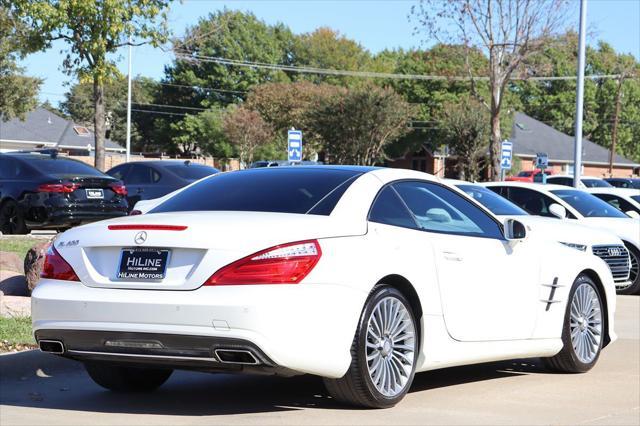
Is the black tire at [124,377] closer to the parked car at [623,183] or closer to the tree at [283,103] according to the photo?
the parked car at [623,183]

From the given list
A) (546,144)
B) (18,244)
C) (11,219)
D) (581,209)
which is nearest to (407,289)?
(18,244)

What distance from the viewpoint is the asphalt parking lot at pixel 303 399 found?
6527 millimetres

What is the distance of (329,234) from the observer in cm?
634

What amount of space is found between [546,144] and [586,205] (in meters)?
69.5

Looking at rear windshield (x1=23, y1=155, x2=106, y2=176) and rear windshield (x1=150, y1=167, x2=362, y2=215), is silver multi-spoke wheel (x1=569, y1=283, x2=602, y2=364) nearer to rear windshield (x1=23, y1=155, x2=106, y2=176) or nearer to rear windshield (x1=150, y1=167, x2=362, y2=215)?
rear windshield (x1=150, y1=167, x2=362, y2=215)

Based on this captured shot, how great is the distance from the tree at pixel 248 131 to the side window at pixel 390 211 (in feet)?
233

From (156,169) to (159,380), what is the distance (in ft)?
53.7

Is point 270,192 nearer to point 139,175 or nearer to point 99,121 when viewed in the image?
point 139,175

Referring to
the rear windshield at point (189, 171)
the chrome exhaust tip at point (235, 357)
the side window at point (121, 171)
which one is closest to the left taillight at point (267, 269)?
the chrome exhaust tip at point (235, 357)

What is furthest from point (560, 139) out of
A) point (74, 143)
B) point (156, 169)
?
point (156, 169)

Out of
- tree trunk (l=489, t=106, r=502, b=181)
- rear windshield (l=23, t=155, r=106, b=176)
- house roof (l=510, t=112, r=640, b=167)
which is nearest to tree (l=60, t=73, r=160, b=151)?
house roof (l=510, t=112, r=640, b=167)

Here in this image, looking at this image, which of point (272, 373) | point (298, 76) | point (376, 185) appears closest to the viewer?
point (272, 373)

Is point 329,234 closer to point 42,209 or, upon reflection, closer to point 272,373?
point 272,373

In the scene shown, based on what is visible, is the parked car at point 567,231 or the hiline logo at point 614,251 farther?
the hiline logo at point 614,251
